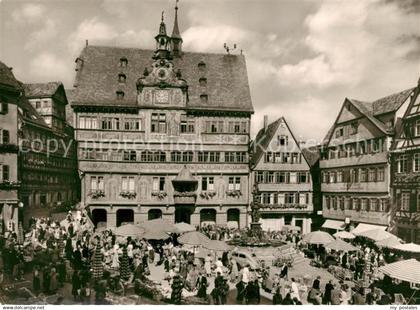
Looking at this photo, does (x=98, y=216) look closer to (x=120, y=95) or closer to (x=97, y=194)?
(x=97, y=194)

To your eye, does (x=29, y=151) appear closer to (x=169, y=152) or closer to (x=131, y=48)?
(x=169, y=152)

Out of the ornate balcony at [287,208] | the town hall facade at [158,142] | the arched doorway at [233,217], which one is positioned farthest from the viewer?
the ornate balcony at [287,208]

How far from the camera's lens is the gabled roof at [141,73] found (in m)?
37.7

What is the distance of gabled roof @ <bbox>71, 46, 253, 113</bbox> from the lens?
37719 millimetres

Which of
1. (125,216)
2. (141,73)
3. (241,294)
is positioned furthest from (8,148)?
(241,294)

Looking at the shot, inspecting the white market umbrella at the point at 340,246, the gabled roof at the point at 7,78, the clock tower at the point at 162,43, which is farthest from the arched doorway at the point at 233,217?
the gabled roof at the point at 7,78

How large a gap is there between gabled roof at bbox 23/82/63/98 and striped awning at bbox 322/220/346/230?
32244 millimetres

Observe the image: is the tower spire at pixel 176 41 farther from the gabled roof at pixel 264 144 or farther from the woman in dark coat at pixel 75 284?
the woman in dark coat at pixel 75 284

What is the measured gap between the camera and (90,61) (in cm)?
3953

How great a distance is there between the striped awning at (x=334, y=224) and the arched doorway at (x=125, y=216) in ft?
65.0

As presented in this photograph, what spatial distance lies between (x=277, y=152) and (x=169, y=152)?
455 inches

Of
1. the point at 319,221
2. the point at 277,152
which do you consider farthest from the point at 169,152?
the point at 319,221

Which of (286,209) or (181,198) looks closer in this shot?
(181,198)

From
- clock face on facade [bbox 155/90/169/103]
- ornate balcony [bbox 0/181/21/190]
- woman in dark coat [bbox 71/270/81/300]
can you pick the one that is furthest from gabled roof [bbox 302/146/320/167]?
woman in dark coat [bbox 71/270/81/300]
